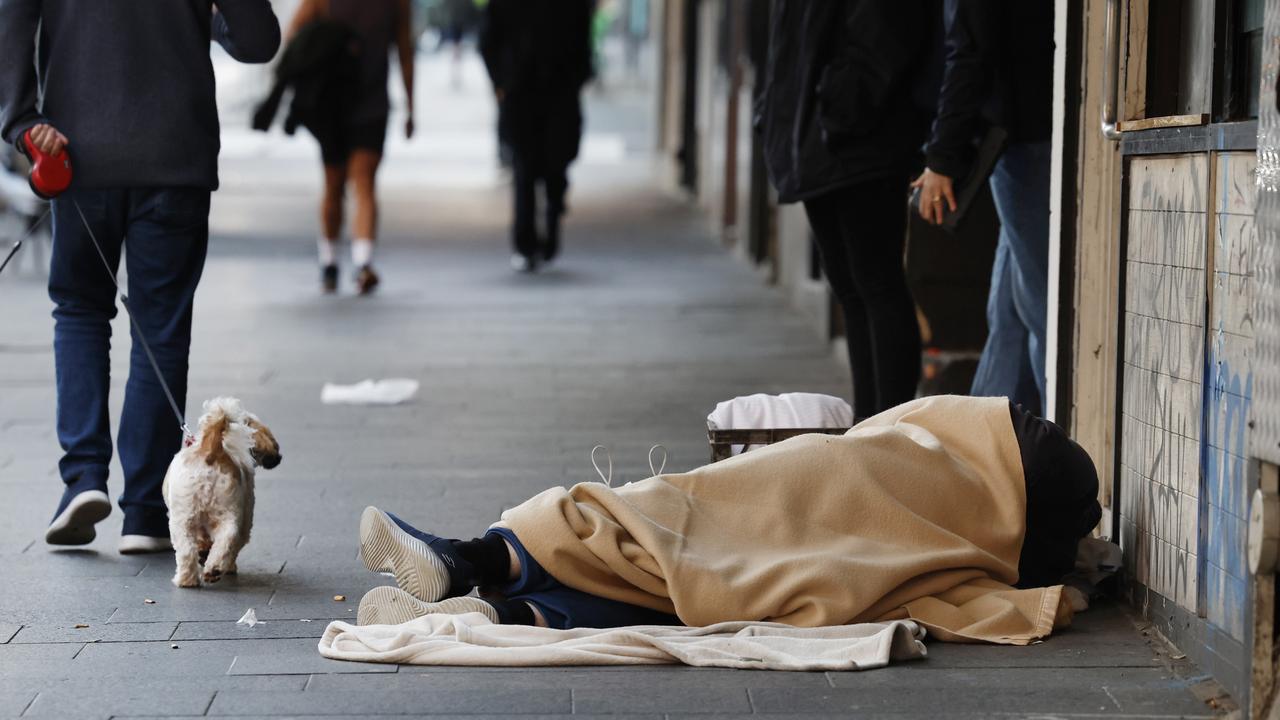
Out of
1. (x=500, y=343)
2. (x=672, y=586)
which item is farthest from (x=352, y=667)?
(x=500, y=343)

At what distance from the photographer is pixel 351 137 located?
1012 cm

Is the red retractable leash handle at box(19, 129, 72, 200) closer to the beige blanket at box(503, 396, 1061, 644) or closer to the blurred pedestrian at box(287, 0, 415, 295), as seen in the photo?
the beige blanket at box(503, 396, 1061, 644)

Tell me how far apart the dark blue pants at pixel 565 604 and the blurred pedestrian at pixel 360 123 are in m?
6.51

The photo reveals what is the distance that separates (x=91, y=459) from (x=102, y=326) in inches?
13.9

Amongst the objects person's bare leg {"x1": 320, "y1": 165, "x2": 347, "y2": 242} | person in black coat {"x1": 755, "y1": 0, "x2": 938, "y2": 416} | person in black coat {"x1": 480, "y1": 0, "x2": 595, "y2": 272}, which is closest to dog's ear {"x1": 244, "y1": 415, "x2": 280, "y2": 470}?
person in black coat {"x1": 755, "y1": 0, "x2": 938, "y2": 416}

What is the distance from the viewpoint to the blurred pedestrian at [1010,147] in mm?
4672

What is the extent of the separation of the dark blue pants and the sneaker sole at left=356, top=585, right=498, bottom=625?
10 cm

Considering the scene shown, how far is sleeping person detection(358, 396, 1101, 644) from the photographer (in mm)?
3709

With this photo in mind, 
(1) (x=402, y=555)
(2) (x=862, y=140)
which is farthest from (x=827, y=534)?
(2) (x=862, y=140)

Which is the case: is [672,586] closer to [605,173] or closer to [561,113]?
[561,113]

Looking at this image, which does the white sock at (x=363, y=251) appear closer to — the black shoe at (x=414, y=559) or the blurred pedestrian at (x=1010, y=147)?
the blurred pedestrian at (x=1010, y=147)

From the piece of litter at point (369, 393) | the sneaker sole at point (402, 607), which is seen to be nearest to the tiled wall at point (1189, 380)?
the sneaker sole at point (402, 607)

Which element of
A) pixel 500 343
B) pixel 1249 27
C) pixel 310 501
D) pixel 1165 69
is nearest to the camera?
pixel 1249 27

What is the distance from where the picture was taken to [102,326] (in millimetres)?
4645
